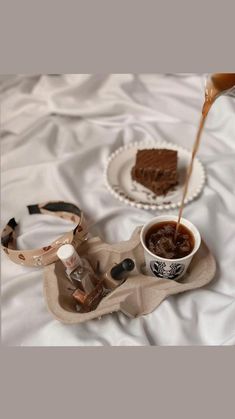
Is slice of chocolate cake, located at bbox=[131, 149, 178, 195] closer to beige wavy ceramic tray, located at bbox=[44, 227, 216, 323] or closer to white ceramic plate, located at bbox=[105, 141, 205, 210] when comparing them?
white ceramic plate, located at bbox=[105, 141, 205, 210]

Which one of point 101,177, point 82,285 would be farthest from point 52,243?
point 101,177

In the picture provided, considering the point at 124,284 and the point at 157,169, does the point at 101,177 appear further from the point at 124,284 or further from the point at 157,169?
the point at 124,284

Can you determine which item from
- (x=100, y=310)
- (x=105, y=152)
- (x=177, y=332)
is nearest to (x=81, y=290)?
(x=100, y=310)

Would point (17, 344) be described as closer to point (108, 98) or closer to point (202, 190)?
point (202, 190)

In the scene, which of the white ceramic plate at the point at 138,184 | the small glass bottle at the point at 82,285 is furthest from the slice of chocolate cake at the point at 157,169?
the small glass bottle at the point at 82,285

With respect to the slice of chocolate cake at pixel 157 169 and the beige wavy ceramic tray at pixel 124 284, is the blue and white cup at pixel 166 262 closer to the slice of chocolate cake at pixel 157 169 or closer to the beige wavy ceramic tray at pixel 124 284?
the beige wavy ceramic tray at pixel 124 284

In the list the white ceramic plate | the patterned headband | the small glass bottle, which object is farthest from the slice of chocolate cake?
the small glass bottle
